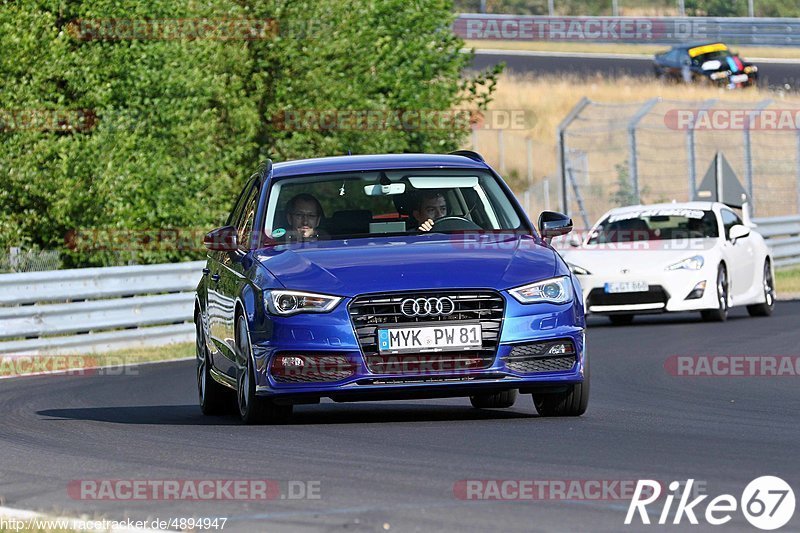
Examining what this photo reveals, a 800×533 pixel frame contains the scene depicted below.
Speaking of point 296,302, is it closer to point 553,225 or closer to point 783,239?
point 553,225

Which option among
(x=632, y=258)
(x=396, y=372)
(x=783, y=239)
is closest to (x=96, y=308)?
(x=632, y=258)

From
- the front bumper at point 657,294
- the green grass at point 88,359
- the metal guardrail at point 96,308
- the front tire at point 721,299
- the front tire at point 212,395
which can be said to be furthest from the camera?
the front tire at point 721,299

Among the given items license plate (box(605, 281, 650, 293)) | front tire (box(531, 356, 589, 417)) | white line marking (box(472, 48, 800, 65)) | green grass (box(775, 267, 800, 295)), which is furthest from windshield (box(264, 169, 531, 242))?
white line marking (box(472, 48, 800, 65))

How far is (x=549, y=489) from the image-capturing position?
7.00 m

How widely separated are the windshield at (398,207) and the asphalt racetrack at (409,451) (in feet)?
3.69

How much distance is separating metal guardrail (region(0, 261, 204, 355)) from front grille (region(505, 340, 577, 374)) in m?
10.1

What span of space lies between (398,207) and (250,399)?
5.30 feet

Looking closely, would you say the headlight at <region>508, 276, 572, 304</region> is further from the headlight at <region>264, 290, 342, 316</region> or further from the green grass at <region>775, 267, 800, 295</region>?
the green grass at <region>775, 267, 800, 295</region>

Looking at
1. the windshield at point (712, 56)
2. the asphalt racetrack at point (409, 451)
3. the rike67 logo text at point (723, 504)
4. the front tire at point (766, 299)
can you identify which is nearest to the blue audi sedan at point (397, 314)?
the asphalt racetrack at point (409, 451)

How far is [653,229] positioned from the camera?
21.8 meters

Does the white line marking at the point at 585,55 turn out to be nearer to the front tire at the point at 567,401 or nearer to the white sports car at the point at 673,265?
the white sports car at the point at 673,265

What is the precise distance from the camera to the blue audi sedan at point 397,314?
9.29 m

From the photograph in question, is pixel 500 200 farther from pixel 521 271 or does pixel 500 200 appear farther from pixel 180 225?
pixel 180 225

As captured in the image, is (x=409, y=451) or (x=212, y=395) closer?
(x=409, y=451)
